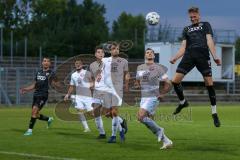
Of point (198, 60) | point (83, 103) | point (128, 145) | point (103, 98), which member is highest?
point (198, 60)

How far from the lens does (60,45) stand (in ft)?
215

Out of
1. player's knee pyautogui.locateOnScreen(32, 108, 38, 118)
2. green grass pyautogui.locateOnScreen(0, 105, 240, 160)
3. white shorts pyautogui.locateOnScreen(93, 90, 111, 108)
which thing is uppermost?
white shorts pyautogui.locateOnScreen(93, 90, 111, 108)

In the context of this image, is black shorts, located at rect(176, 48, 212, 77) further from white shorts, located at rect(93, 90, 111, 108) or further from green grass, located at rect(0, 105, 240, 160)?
white shorts, located at rect(93, 90, 111, 108)

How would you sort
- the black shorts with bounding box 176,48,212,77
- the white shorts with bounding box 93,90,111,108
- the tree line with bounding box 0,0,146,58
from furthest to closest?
the tree line with bounding box 0,0,146,58, the white shorts with bounding box 93,90,111,108, the black shorts with bounding box 176,48,212,77

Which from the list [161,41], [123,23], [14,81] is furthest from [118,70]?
[123,23]

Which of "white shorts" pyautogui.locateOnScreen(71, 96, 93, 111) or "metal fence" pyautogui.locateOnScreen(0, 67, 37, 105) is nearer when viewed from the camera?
"white shorts" pyautogui.locateOnScreen(71, 96, 93, 111)

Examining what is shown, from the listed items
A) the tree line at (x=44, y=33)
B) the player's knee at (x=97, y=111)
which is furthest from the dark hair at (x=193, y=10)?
the tree line at (x=44, y=33)

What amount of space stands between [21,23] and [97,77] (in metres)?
56.6

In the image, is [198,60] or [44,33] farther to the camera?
[44,33]

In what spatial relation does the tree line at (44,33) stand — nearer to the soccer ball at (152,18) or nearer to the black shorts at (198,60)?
the soccer ball at (152,18)

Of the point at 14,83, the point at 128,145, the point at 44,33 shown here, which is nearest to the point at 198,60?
the point at 128,145

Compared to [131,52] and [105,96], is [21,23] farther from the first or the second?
[105,96]

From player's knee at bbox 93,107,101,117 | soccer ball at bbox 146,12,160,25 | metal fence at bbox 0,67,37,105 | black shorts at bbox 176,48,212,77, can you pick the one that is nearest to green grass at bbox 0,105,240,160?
player's knee at bbox 93,107,101,117

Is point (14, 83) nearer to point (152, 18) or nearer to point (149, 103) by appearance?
point (152, 18)
